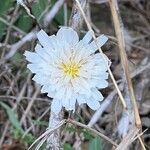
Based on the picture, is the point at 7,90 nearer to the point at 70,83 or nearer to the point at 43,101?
the point at 43,101

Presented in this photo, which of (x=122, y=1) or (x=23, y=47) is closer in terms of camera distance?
(x=23, y=47)

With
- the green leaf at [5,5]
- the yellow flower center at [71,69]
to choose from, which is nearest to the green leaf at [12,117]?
the green leaf at [5,5]

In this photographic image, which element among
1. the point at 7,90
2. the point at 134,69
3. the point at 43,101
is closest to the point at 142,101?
the point at 134,69

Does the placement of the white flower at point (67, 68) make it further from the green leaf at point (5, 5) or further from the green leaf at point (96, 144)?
the green leaf at point (5, 5)

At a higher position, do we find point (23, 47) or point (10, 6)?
point (10, 6)

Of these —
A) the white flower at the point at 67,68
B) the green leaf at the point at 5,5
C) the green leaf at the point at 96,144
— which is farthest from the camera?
the green leaf at the point at 5,5

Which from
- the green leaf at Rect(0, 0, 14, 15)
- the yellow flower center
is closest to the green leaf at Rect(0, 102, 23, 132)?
the green leaf at Rect(0, 0, 14, 15)

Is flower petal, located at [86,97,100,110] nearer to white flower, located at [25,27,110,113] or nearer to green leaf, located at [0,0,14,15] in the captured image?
white flower, located at [25,27,110,113]

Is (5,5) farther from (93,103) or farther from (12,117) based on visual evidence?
(93,103)
